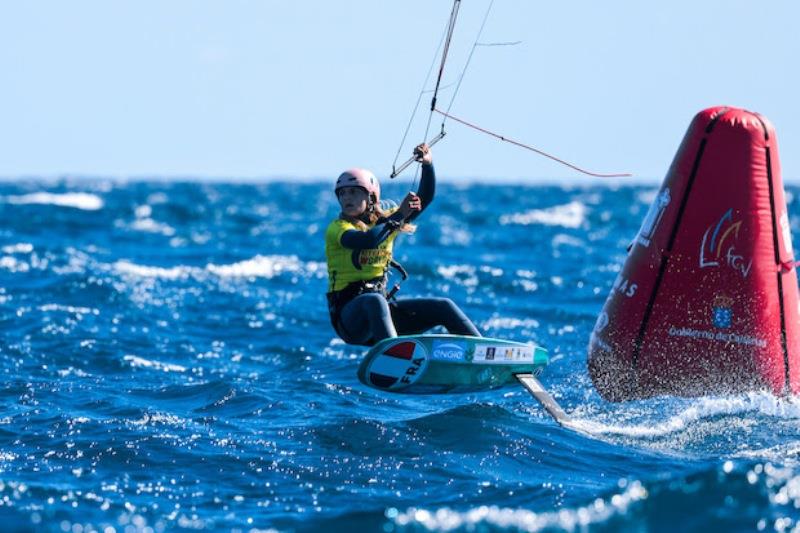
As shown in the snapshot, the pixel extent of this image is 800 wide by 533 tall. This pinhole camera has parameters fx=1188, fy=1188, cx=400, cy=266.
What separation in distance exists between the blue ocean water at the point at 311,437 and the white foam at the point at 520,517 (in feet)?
0.05

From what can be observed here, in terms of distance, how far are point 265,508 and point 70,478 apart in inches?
51.6

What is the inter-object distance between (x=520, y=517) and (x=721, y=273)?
325 cm

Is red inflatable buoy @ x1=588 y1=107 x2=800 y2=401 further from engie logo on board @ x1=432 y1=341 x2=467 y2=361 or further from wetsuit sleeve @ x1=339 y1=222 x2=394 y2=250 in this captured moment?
wetsuit sleeve @ x1=339 y1=222 x2=394 y2=250

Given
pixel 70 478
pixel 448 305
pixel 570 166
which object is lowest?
pixel 70 478

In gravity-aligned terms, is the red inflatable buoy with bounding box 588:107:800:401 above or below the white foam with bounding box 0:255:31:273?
above

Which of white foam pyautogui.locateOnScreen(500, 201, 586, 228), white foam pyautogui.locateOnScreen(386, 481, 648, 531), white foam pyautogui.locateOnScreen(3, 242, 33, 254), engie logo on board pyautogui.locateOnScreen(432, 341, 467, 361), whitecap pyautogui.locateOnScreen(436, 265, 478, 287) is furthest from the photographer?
white foam pyautogui.locateOnScreen(500, 201, 586, 228)

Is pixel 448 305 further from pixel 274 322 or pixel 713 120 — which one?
pixel 274 322

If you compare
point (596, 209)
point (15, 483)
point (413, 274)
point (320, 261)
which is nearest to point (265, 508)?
point (15, 483)

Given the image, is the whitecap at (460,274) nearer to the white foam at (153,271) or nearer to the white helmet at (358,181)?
the white foam at (153,271)

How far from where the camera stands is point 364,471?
714cm

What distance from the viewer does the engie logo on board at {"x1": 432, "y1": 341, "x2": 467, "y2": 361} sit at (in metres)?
8.18

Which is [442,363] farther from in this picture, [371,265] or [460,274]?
[460,274]

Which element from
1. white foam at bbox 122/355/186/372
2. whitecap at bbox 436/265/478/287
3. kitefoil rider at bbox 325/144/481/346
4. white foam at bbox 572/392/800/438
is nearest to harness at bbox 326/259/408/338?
kitefoil rider at bbox 325/144/481/346

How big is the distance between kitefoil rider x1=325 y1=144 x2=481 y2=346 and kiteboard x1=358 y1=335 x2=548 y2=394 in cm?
22
